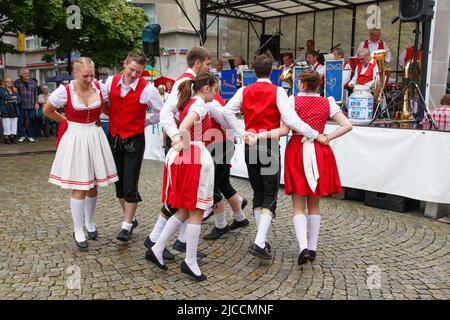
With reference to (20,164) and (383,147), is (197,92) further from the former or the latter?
(20,164)

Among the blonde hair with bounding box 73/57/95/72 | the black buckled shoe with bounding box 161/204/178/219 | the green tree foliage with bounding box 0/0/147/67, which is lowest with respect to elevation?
the black buckled shoe with bounding box 161/204/178/219

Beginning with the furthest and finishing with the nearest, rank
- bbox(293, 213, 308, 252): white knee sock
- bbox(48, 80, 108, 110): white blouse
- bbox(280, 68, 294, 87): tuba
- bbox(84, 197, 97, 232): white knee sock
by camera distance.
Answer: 1. bbox(280, 68, 294, 87): tuba
2. bbox(84, 197, 97, 232): white knee sock
3. bbox(48, 80, 108, 110): white blouse
4. bbox(293, 213, 308, 252): white knee sock

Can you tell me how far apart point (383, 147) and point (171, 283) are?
3.66 metres

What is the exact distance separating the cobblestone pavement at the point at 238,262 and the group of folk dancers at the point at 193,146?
0.58 feet

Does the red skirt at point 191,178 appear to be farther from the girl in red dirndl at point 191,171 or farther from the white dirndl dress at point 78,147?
the white dirndl dress at point 78,147

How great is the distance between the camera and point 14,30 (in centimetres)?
1286

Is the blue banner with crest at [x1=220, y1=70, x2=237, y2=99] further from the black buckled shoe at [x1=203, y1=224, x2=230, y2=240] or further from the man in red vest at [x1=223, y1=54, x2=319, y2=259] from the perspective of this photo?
the man in red vest at [x1=223, y1=54, x2=319, y2=259]

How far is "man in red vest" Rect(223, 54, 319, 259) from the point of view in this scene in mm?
3646

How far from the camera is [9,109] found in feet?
40.4

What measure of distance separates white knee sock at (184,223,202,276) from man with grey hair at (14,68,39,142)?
1107 centimetres

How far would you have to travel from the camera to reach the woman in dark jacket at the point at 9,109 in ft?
40.2

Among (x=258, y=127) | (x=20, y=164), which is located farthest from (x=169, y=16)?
(x=258, y=127)

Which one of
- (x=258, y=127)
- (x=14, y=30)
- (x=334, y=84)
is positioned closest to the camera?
(x=258, y=127)

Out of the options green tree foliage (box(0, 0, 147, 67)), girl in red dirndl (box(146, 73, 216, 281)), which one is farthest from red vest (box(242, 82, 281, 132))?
green tree foliage (box(0, 0, 147, 67))
